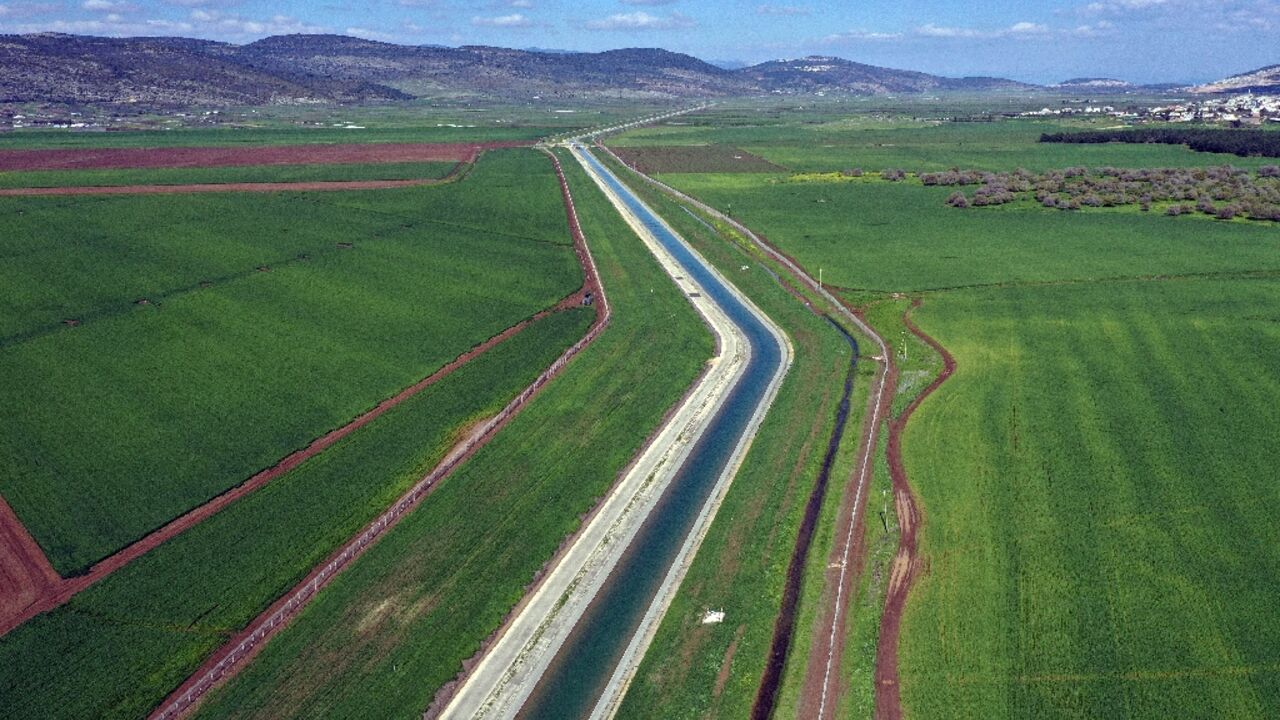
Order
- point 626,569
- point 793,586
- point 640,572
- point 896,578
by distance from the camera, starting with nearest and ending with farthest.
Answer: point 896,578 < point 793,586 < point 640,572 < point 626,569

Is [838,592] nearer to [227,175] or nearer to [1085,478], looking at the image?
[1085,478]

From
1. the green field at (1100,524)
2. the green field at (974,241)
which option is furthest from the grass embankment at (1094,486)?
the green field at (974,241)

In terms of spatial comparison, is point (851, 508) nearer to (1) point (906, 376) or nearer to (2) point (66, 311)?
(1) point (906, 376)

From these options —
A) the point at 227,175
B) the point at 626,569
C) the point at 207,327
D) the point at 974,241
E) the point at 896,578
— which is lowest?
the point at 626,569

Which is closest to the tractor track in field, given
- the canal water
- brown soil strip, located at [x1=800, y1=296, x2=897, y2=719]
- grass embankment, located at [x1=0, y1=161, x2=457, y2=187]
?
the canal water

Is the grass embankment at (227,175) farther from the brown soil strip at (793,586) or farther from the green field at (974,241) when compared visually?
the brown soil strip at (793,586)

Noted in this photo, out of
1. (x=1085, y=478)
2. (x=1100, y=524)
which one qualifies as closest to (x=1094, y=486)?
(x=1085, y=478)

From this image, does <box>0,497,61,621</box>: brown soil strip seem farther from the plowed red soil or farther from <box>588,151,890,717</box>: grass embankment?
the plowed red soil
